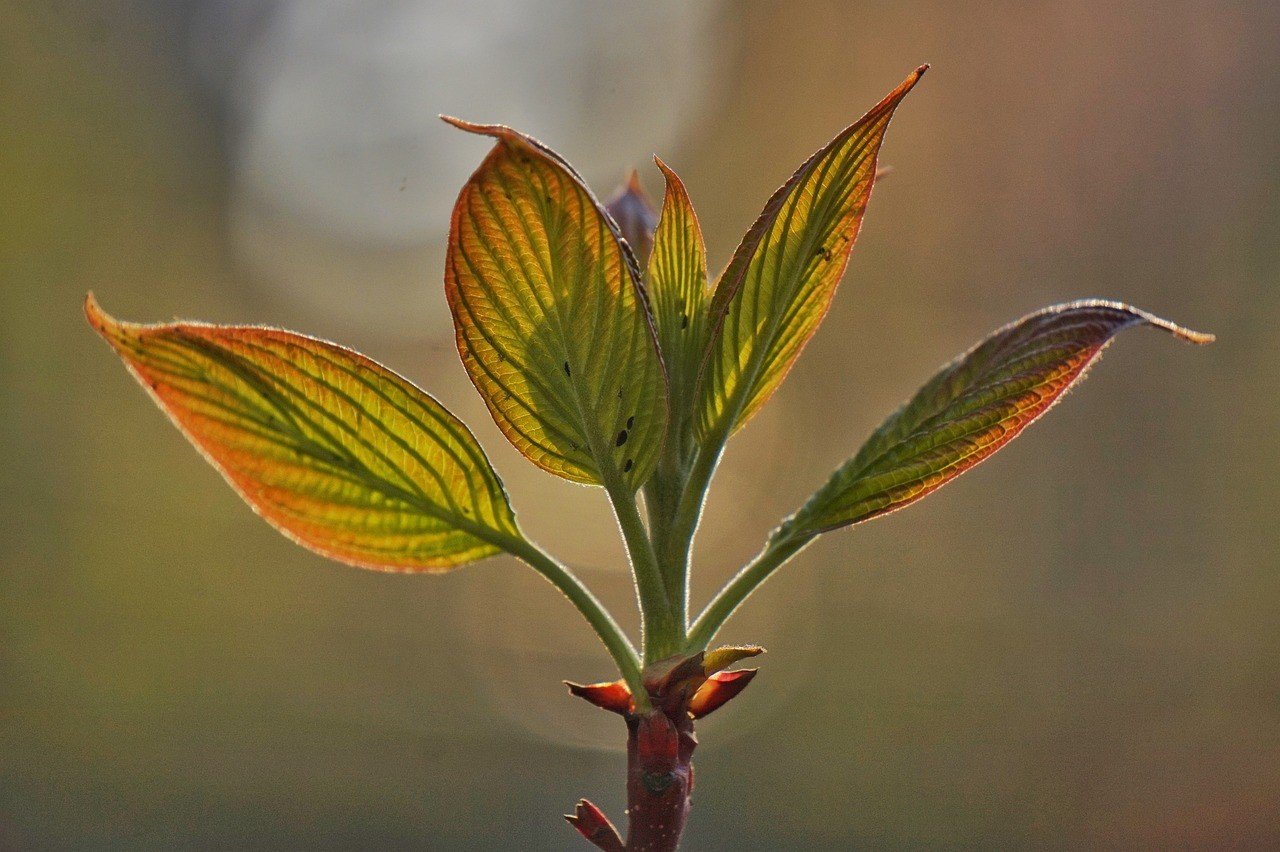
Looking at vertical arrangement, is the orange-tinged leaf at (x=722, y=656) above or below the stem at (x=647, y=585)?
below

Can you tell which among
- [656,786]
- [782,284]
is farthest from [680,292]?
[656,786]

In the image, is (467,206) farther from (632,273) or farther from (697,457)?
(697,457)

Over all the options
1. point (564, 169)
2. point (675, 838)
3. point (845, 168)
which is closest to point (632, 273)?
point (564, 169)

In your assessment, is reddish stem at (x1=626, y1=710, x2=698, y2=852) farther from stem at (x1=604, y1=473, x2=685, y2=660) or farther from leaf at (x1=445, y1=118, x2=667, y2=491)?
leaf at (x1=445, y1=118, x2=667, y2=491)

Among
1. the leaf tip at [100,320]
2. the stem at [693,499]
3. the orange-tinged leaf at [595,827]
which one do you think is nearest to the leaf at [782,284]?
the stem at [693,499]

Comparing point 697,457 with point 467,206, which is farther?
point 697,457

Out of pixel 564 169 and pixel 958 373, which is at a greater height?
pixel 564 169

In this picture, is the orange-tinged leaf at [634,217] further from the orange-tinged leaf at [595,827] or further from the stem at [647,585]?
the orange-tinged leaf at [595,827]
